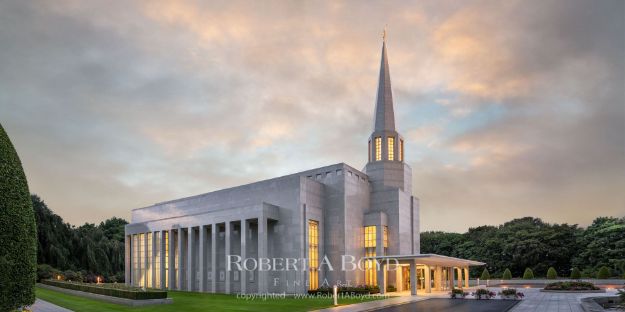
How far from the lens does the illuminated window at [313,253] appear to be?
48.0 metres

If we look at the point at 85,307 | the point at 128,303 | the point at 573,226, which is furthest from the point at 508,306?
the point at 573,226

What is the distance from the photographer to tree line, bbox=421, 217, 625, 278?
75000 mm

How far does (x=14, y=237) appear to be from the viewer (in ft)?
50.9

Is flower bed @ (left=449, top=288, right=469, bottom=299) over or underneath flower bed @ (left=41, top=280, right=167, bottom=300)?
underneath

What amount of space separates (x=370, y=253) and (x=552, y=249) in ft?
144

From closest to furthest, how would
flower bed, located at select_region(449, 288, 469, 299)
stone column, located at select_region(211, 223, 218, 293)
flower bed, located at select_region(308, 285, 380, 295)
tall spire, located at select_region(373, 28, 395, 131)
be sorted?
flower bed, located at select_region(449, 288, 469, 299)
flower bed, located at select_region(308, 285, 380, 295)
stone column, located at select_region(211, 223, 218, 293)
tall spire, located at select_region(373, 28, 395, 131)

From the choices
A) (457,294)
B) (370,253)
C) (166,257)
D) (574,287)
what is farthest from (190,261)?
(574,287)

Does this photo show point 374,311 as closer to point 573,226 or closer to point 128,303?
point 128,303

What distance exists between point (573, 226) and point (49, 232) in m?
79.5

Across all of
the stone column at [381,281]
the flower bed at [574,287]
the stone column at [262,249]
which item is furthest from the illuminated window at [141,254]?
the flower bed at [574,287]

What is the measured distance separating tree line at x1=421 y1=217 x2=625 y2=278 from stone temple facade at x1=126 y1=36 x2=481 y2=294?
109 ft

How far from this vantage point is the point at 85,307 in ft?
102

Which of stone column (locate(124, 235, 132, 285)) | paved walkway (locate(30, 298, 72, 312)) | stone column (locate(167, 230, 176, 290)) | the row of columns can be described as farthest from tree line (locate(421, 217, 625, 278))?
paved walkway (locate(30, 298, 72, 312))

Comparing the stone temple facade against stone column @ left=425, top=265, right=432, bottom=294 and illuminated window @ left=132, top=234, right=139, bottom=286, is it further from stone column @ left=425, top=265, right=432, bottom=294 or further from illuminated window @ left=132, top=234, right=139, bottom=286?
illuminated window @ left=132, top=234, right=139, bottom=286
